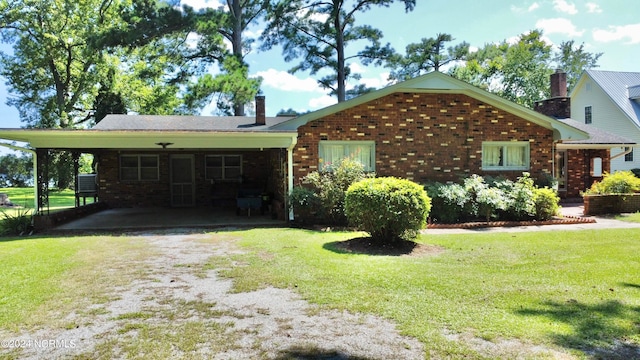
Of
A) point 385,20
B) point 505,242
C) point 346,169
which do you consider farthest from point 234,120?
point 385,20

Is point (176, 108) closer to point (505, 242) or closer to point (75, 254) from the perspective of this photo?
point (75, 254)

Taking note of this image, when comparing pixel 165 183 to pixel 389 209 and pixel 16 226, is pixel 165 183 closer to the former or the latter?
pixel 16 226

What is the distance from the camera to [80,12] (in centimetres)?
3188

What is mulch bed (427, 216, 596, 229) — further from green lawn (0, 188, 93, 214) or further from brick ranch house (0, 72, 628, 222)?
green lawn (0, 188, 93, 214)

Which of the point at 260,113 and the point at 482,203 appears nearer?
the point at 482,203

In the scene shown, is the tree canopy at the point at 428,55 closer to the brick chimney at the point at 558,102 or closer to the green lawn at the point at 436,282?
the brick chimney at the point at 558,102

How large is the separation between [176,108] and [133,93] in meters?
2.93

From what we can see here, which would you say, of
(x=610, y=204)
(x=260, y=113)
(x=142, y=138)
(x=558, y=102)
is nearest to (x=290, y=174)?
(x=142, y=138)

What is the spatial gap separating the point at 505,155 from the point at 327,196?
20.7 feet

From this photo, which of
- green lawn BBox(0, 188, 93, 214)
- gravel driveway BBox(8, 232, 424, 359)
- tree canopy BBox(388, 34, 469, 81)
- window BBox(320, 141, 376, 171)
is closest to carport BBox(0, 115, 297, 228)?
window BBox(320, 141, 376, 171)

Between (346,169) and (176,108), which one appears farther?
(176,108)

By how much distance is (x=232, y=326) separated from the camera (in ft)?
13.3

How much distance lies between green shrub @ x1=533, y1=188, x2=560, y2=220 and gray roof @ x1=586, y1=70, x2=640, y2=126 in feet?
63.1

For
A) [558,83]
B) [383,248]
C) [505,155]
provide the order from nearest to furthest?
[383,248]
[505,155]
[558,83]
